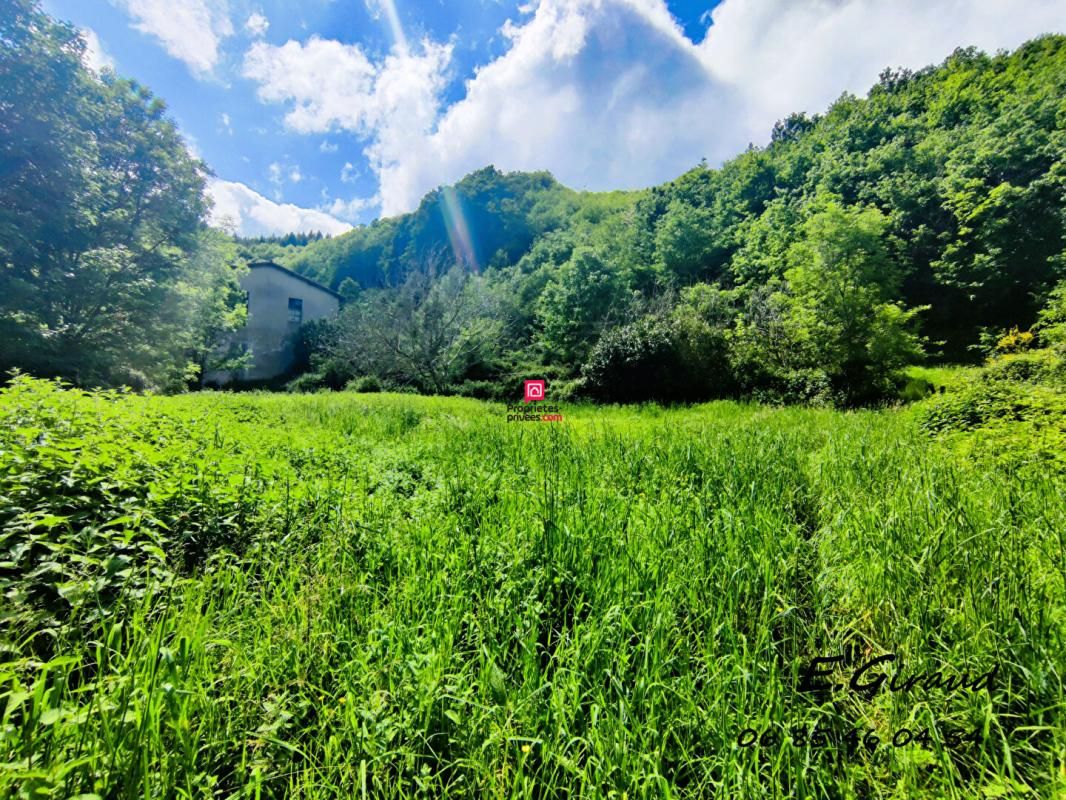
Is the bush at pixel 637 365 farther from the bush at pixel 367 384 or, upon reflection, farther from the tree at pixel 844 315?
the bush at pixel 367 384

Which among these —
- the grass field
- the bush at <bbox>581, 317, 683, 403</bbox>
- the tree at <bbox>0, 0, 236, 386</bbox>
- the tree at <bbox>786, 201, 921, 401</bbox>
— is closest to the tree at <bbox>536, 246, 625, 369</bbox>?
the bush at <bbox>581, 317, 683, 403</bbox>

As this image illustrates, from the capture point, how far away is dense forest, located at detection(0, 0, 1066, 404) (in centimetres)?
1163

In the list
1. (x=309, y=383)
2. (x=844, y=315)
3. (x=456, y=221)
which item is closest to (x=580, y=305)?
(x=844, y=315)

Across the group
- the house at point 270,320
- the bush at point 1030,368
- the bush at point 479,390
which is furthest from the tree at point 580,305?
the bush at point 1030,368

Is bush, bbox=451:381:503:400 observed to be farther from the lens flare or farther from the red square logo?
the lens flare

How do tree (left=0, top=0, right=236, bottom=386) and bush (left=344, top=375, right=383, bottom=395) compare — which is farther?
bush (left=344, top=375, right=383, bottom=395)

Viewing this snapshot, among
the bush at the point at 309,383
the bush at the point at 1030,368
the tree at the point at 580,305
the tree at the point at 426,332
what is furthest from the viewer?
the tree at the point at 580,305

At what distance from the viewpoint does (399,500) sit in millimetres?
3348

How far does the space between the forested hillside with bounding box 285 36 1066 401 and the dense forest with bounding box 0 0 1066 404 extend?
0.13 metres

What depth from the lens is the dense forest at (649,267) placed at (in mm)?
11633

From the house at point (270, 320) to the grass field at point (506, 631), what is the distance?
25871 mm

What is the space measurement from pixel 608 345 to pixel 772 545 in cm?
1259

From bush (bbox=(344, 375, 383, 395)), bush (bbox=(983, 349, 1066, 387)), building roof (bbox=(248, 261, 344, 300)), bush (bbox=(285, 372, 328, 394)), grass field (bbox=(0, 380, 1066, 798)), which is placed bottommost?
grass field (bbox=(0, 380, 1066, 798))

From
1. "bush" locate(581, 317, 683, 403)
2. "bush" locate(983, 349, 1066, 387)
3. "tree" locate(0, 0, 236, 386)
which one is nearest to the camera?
"bush" locate(983, 349, 1066, 387)
